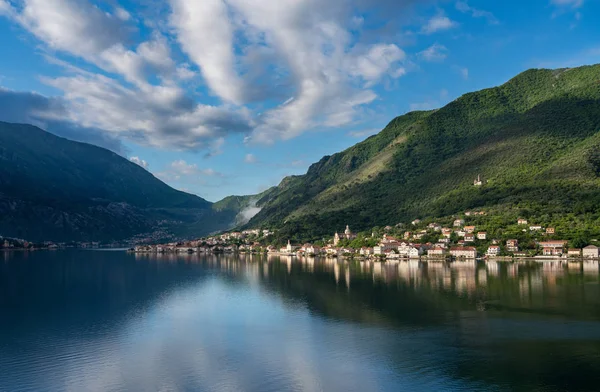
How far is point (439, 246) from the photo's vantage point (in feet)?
329

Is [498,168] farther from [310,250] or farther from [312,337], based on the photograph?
[312,337]

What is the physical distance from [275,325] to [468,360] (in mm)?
15641

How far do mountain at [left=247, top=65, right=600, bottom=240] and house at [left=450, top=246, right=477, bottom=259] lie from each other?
17.2m

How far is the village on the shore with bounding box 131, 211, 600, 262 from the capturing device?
85625 millimetres

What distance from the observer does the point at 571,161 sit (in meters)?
121

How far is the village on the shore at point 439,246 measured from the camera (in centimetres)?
8562

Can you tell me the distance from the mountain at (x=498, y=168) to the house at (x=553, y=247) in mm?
9340

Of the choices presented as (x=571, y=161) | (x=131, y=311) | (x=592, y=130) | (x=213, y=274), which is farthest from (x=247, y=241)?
(x=131, y=311)

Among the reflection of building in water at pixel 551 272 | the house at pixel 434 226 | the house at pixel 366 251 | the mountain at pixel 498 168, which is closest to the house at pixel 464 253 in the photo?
the house at pixel 434 226

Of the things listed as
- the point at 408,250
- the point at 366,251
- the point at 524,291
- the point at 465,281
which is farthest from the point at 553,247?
the point at 524,291

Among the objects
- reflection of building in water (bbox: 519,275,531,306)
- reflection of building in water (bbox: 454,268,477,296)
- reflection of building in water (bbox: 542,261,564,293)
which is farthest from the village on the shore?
reflection of building in water (bbox: 519,275,531,306)

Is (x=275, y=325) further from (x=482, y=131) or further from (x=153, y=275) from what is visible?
(x=482, y=131)

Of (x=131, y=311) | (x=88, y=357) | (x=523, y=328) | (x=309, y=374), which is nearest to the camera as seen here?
(x=309, y=374)

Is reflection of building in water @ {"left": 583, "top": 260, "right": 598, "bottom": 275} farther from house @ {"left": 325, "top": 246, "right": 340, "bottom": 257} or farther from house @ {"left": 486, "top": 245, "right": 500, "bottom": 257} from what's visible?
house @ {"left": 325, "top": 246, "right": 340, "bottom": 257}
